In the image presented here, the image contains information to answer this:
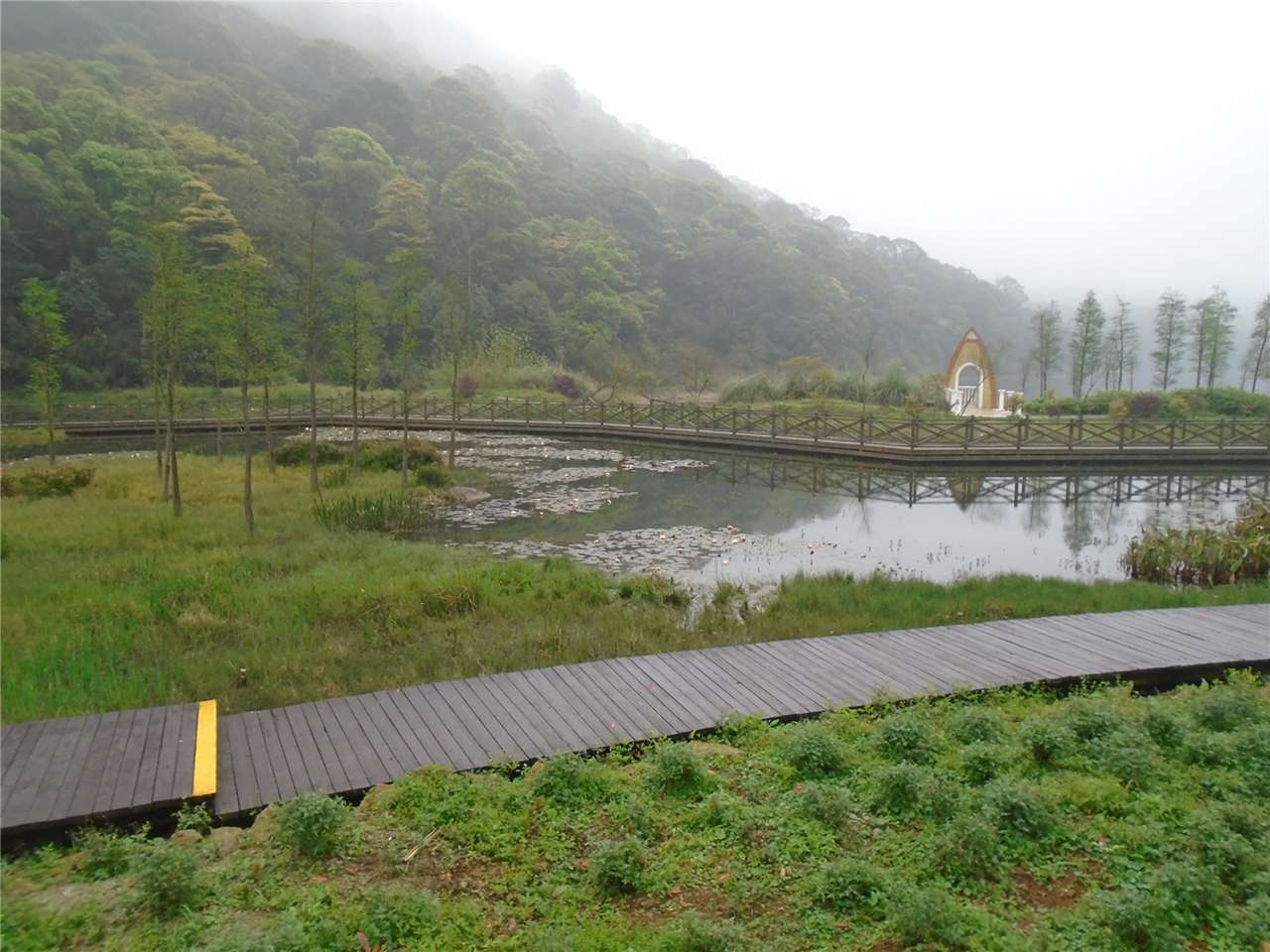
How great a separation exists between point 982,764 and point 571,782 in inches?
77.6

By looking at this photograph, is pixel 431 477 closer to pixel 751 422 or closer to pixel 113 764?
pixel 113 764

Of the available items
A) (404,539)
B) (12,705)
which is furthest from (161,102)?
(12,705)

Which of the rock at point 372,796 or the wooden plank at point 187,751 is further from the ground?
the wooden plank at point 187,751

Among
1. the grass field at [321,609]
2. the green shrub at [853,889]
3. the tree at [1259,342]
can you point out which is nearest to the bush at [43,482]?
the grass field at [321,609]

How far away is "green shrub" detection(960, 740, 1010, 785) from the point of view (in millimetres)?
3900

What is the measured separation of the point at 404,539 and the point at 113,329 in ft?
81.2

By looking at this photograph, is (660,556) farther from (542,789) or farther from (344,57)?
(344,57)

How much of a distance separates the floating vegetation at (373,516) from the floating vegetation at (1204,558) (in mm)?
8852

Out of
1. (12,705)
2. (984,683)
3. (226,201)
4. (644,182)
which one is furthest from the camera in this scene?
(644,182)

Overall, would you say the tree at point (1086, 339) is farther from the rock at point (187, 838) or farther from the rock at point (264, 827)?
the rock at point (187, 838)

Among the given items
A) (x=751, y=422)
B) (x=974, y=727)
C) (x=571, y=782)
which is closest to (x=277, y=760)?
(x=571, y=782)

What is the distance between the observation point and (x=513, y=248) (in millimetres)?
44469

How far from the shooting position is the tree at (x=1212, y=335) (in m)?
33.5

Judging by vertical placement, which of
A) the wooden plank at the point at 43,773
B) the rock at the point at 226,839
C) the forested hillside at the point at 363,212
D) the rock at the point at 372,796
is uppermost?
the forested hillside at the point at 363,212
